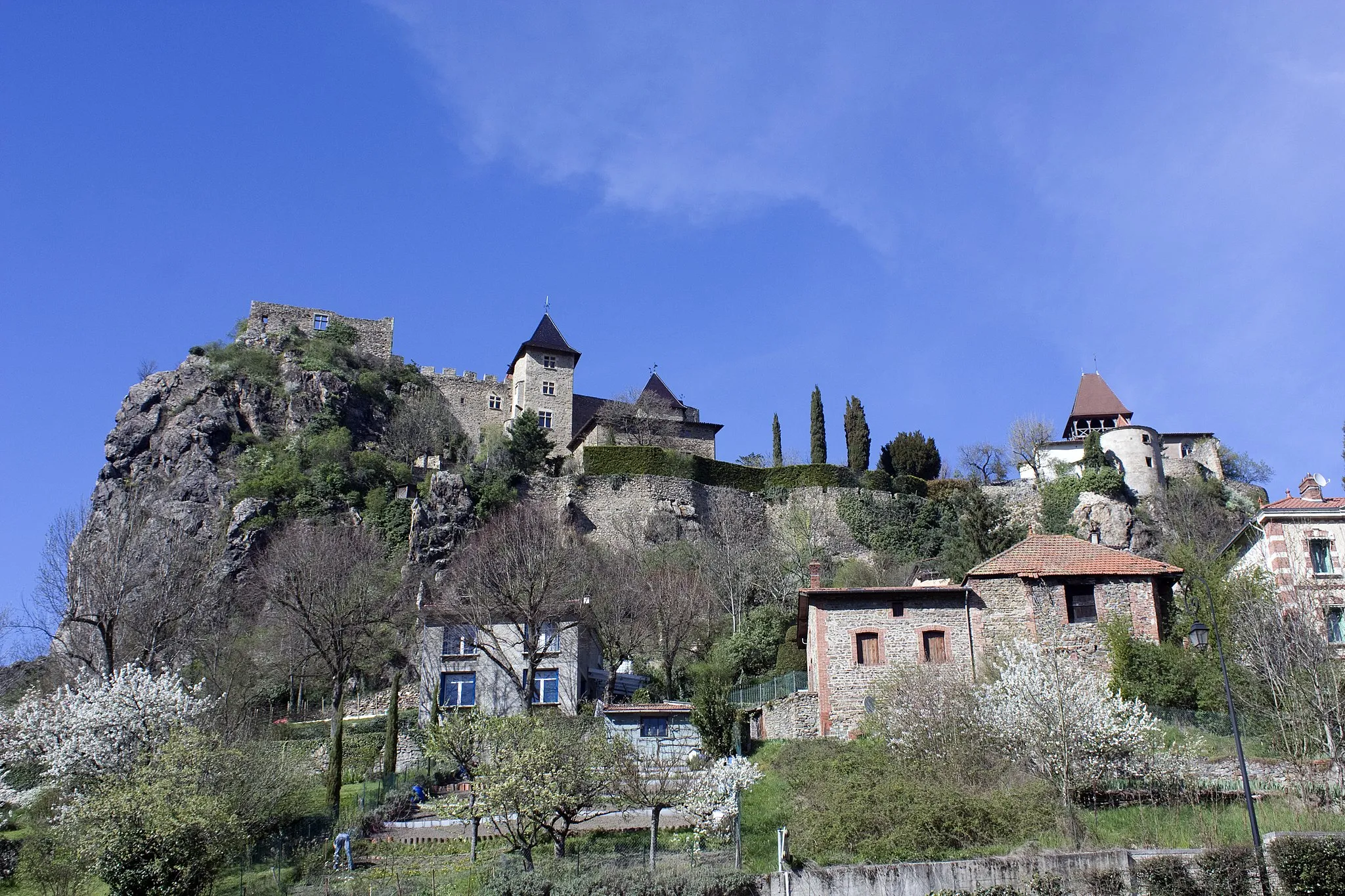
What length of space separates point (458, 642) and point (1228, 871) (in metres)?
23.3

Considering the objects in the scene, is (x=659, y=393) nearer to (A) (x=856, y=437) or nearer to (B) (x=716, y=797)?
(A) (x=856, y=437)

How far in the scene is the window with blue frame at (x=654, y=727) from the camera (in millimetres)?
26938

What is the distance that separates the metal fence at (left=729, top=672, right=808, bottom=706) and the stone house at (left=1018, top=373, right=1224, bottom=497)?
99.7 ft

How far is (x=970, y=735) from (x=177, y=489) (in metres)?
40.6

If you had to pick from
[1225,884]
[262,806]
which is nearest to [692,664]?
[262,806]

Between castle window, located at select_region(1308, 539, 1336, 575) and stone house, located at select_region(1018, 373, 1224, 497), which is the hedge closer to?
stone house, located at select_region(1018, 373, 1224, 497)

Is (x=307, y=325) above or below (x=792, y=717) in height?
above

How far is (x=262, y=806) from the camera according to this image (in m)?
21.9

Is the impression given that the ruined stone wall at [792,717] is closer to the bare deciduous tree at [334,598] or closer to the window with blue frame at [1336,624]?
the bare deciduous tree at [334,598]

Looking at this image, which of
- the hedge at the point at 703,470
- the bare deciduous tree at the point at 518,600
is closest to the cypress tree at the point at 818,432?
the hedge at the point at 703,470

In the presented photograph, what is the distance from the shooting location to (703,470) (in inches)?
2053

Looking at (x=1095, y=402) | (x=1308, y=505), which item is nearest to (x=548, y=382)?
(x=1095, y=402)

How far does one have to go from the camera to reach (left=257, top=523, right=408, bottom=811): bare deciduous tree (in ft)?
100

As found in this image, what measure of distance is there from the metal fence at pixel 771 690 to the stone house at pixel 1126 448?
99.7 ft
